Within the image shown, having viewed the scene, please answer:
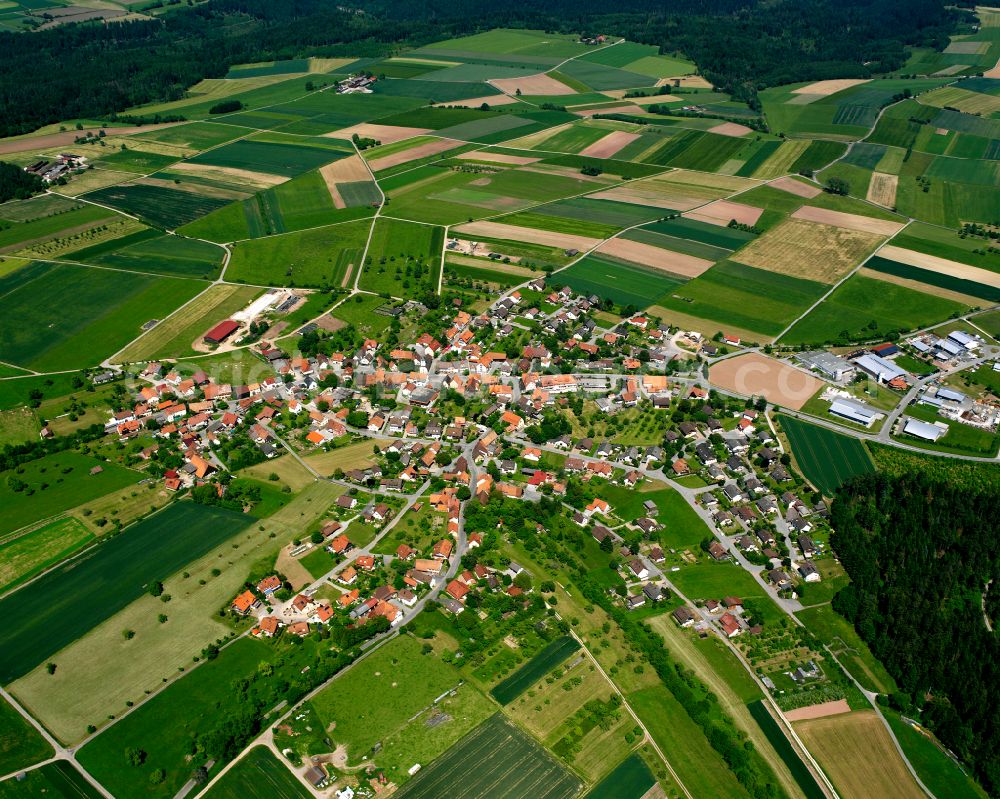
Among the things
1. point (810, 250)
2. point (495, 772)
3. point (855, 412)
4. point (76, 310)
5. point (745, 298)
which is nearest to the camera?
point (495, 772)

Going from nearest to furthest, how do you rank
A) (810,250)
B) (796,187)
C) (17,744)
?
(17,744)
(810,250)
(796,187)

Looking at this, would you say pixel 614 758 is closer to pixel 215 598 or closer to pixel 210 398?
pixel 215 598

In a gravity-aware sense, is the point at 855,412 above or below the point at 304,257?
below

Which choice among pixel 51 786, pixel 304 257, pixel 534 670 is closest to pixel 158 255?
pixel 304 257

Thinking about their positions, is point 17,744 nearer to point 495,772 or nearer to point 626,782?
point 495,772

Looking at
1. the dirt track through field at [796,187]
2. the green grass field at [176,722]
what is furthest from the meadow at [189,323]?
the dirt track through field at [796,187]

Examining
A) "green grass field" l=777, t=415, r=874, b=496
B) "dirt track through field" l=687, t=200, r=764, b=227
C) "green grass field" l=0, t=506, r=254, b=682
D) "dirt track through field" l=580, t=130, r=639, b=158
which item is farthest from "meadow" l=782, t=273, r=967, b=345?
"green grass field" l=0, t=506, r=254, b=682

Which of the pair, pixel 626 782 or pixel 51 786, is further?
pixel 51 786

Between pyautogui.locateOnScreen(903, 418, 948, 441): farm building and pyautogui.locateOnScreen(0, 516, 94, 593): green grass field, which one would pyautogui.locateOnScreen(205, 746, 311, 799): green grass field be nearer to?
pyautogui.locateOnScreen(0, 516, 94, 593): green grass field
